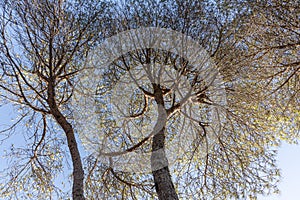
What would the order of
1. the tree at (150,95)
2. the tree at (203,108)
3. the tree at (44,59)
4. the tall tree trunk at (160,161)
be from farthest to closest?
the tree at (203,108) → the tree at (150,95) → the tree at (44,59) → the tall tree trunk at (160,161)

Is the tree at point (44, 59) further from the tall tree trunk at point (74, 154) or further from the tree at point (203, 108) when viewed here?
the tree at point (203, 108)

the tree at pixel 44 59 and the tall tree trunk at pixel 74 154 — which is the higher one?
the tree at pixel 44 59

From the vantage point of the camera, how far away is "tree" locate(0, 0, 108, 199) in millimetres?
4918

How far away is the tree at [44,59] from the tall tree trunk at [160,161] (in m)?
1.19

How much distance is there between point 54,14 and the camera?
5059mm

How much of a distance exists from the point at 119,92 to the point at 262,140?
3013mm

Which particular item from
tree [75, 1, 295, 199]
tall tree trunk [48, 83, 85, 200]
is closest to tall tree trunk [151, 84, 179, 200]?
tree [75, 1, 295, 199]

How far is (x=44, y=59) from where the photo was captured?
207 inches

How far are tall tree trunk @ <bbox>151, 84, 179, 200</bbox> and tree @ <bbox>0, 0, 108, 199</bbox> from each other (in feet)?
3.89

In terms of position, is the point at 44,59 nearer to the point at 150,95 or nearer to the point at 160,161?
the point at 150,95

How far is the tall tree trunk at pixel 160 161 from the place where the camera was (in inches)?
186

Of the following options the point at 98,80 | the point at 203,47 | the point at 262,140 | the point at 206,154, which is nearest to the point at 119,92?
the point at 98,80

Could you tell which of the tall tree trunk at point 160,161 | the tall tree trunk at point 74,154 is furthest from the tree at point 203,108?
the tall tree trunk at point 74,154

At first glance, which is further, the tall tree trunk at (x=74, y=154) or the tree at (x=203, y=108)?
the tree at (x=203, y=108)
